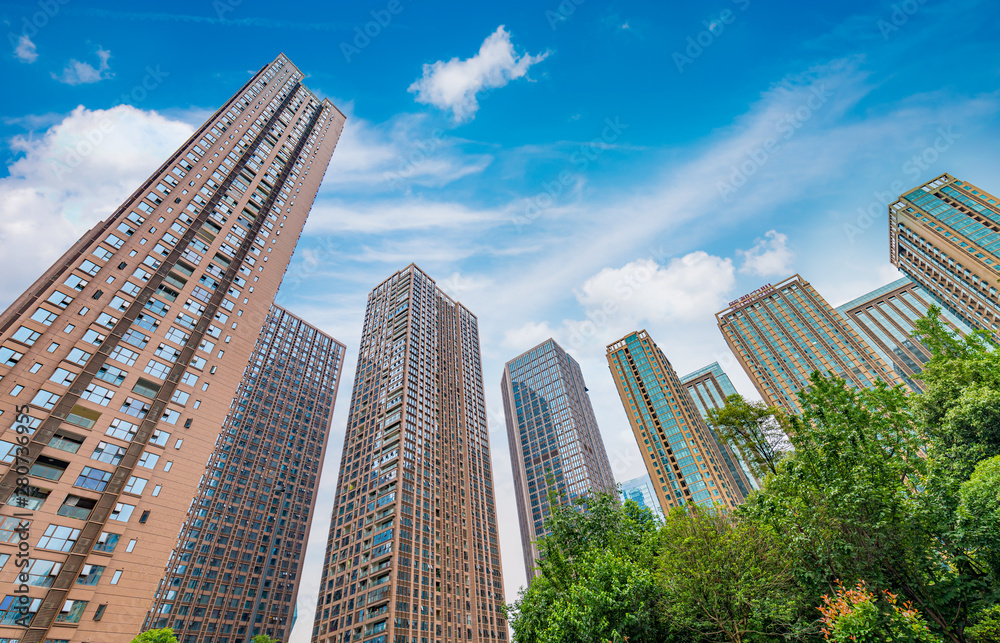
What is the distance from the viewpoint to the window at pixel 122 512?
34.7 m

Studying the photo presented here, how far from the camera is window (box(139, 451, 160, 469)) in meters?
37.9

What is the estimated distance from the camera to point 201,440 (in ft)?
139

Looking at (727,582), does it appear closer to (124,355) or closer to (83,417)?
(83,417)

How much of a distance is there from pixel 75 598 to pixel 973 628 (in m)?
51.8

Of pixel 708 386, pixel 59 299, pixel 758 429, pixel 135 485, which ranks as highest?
pixel 708 386

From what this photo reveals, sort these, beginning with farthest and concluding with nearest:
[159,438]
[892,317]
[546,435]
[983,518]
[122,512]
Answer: [546,435] → [892,317] → [159,438] → [122,512] → [983,518]

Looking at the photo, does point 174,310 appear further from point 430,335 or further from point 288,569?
point 288,569

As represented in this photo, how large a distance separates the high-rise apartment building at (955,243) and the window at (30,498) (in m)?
130

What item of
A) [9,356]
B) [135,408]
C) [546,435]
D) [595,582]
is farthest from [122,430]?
[546,435]

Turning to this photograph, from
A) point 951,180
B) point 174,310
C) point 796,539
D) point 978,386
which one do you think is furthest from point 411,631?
point 951,180

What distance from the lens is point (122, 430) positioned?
37969mm

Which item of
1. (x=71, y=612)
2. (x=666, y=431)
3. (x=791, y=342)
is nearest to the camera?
(x=71, y=612)

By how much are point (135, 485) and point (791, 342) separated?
449ft

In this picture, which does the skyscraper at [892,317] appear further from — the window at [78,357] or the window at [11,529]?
the window at [11,529]
